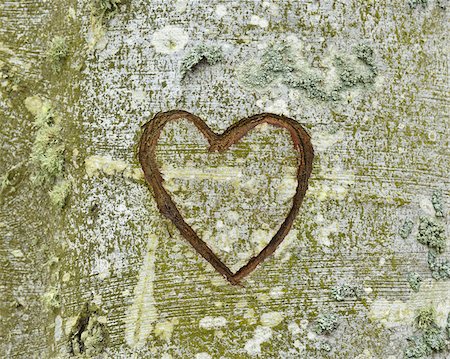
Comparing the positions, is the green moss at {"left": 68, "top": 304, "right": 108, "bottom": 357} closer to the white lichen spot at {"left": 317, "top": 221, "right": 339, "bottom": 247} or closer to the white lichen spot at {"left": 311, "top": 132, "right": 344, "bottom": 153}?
the white lichen spot at {"left": 317, "top": 221, "right": 339, "bottom": 247}

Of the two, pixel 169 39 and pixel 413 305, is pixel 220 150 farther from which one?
pixel 413 305

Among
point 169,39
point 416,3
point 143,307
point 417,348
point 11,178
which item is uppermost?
point 416,3

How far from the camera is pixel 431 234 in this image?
240 centimetres

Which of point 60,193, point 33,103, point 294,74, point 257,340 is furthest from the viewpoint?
point 33,103

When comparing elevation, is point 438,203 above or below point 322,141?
below

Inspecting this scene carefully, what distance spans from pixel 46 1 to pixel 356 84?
1.34 meters

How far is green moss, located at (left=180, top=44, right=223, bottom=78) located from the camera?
2314 millimetres

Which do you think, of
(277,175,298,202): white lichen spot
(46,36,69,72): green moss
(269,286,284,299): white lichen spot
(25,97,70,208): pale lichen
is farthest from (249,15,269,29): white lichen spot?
(269,286,284,299): white lichen spot

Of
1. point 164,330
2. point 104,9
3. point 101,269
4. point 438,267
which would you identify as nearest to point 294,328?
point 164,330

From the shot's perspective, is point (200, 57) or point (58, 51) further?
point (58, 51)

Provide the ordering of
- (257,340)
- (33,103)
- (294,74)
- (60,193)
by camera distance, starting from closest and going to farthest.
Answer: (257,340)
(294,74)
(60,193)
(33,103)

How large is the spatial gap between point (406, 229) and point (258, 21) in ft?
3.17

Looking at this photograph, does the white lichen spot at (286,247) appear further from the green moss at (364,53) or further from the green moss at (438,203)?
the green moss at (364,53)

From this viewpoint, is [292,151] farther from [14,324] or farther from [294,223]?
[14,324]
